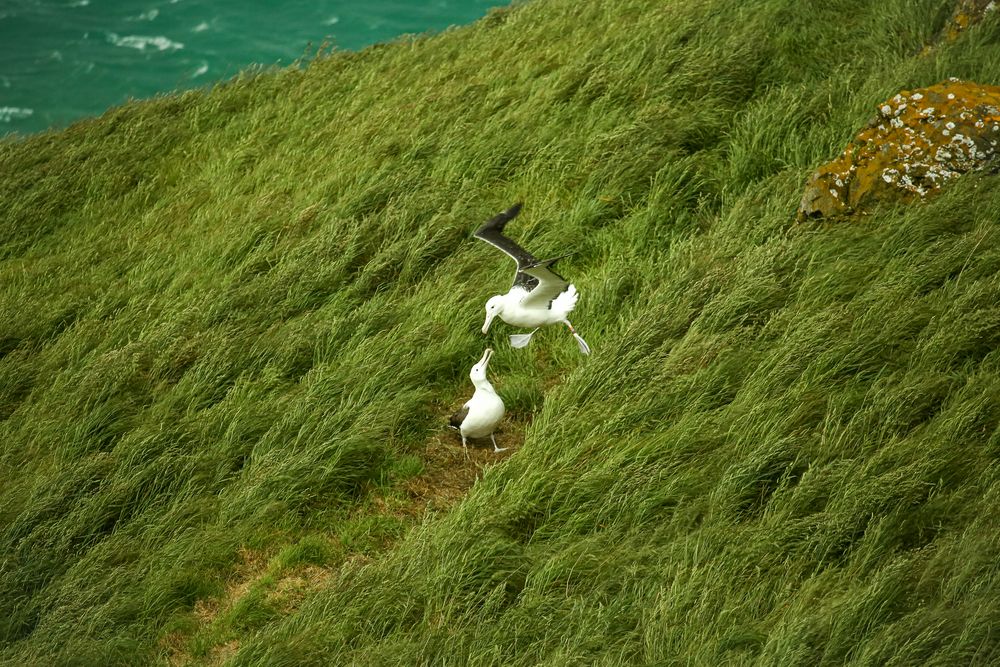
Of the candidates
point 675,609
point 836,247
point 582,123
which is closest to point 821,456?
point 675,609

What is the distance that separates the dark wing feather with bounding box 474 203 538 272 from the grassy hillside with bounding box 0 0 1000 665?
67 cm

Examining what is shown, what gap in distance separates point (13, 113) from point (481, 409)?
37.1 feet

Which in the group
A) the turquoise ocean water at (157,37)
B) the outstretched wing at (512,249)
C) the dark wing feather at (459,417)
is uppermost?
the outstretched wing at (512,249)

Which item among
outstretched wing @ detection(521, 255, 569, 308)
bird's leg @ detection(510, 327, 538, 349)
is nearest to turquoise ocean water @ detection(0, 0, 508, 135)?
bird's leg @ detection(510, 327, 538, 349)

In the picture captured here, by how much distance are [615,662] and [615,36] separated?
6.85m

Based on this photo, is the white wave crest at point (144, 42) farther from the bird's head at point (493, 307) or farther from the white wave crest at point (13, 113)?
the bird's head at point (493, 307)

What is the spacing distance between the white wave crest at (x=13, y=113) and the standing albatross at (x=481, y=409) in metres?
11.0

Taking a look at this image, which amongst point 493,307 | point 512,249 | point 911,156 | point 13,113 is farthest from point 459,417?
point 13,113

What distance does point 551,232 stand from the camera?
7.42 metres

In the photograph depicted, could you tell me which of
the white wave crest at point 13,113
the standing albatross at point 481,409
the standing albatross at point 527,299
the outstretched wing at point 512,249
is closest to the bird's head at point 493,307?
the standing albatross at point 527,299

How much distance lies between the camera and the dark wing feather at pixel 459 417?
5.65m

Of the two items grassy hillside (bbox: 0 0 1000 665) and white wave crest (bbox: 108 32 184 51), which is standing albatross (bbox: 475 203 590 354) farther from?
white wave crest (bbox: 108 32 184 51)

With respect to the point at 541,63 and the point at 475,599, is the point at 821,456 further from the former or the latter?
the point at 541,63

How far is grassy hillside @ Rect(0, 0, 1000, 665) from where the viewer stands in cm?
447
